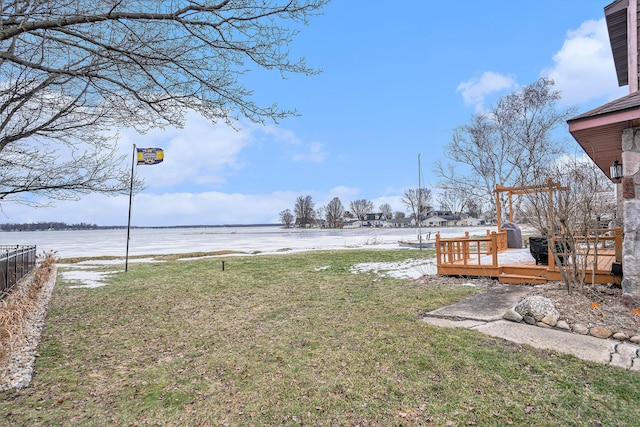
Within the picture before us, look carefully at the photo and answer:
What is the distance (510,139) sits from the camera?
18.2 m

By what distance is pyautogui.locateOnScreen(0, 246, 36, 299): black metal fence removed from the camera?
7.31m

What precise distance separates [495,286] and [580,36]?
30.8 ft

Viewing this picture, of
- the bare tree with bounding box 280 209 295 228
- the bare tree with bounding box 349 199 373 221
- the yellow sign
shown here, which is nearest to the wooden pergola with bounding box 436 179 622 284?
the yellow sign

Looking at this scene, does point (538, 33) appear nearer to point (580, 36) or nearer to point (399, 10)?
point (580, 36)

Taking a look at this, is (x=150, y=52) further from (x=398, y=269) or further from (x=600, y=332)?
(x=398, y=269)

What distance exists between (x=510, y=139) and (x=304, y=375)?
748 inches

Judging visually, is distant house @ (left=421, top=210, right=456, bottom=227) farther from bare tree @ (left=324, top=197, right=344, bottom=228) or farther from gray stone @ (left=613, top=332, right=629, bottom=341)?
gray stone @ (left=613, top=332, right=629, bottom=341)

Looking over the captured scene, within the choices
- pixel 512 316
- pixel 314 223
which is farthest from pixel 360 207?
pixel 512 316

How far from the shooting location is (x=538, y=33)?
1023 cm

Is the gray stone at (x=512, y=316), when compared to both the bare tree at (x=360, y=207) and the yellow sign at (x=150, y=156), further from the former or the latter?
the bare tree at (x=360, y=207)

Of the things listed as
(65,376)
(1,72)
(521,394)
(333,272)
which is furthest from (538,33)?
(65,376)

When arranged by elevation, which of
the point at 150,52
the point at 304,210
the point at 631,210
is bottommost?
the point at 631,210

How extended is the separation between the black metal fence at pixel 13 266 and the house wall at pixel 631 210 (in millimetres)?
10752

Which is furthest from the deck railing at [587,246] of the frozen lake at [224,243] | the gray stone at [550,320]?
the frozen lake at [224,243]
